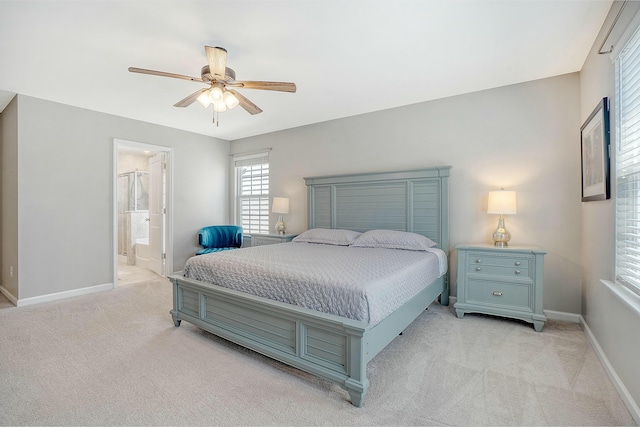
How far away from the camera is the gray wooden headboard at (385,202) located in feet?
11.6

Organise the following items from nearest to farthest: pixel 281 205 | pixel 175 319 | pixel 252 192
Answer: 1. pixel 175 319
2. pixel 281 205
3. pixel 252 192

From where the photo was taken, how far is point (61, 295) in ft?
12.2

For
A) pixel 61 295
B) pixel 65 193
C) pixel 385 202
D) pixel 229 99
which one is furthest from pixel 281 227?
pixel 61 295

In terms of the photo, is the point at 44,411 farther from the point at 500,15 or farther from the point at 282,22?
→ the point at 500,15

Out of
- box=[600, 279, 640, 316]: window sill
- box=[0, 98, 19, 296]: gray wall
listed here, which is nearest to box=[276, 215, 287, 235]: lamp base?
box=[0, 98, 19, 296]: gray wall

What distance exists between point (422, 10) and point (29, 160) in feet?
14.3

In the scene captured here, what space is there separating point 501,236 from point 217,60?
3.05 meters

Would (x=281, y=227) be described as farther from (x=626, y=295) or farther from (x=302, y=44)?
(x=626, y=295)

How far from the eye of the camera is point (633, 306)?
158 centimetres

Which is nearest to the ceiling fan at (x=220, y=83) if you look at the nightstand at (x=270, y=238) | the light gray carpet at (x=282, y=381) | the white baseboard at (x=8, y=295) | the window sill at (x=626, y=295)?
the light gray carpet at (x=282, y=381)

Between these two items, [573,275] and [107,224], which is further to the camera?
[107,224]

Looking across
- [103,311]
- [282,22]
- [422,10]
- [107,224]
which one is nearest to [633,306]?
[422,10]

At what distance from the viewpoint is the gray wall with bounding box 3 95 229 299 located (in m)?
3.47

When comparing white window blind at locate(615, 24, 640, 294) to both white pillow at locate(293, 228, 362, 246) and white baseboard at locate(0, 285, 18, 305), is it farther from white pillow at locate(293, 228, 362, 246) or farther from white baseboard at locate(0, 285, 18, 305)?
white baseboard at locate(0, 285, 18, 305)
